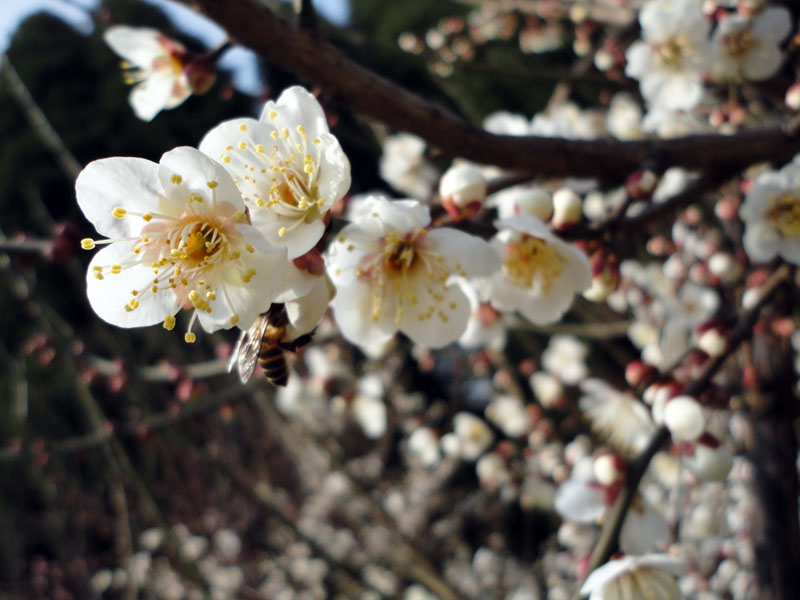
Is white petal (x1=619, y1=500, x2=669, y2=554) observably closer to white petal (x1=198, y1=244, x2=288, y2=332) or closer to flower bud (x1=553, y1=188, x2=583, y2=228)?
flower bud (x1=553, y1=188, x2=583, y2=228)

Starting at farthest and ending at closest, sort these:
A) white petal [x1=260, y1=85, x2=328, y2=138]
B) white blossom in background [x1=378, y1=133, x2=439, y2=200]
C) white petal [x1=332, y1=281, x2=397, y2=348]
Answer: white blossom in background [x1=378, y1=133, x2=439, y2=200]
white petal [x1=332, y1=281, x2=397, y2=348]
white petal [x1=260, y1=85, x2=328, y2=138]

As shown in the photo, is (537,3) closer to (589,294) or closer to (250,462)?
(589,294)

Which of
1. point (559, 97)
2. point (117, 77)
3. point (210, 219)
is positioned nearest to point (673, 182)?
point (559, 97)

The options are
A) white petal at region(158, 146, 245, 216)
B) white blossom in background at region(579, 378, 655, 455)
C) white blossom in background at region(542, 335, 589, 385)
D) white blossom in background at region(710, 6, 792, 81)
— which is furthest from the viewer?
white blossom in background at region(542, 335, 589, 385)

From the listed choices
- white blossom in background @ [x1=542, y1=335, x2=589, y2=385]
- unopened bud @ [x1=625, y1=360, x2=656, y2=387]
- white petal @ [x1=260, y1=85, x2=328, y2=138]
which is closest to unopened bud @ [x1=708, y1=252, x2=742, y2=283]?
unopened bud @ [x1=625, y1=360, x2=656, y2=387]

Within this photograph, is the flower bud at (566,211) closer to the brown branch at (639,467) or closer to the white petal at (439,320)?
the white petal at (439,320)

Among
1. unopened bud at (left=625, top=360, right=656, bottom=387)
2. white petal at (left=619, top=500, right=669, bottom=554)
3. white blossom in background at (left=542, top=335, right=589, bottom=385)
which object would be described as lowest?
white blossom in background at (left=542, top=335, right=589, bottom=385)

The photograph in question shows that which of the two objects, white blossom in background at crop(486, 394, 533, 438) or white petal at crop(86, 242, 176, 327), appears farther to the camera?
white blossom in background at crop(486, 394, 533, 438)
